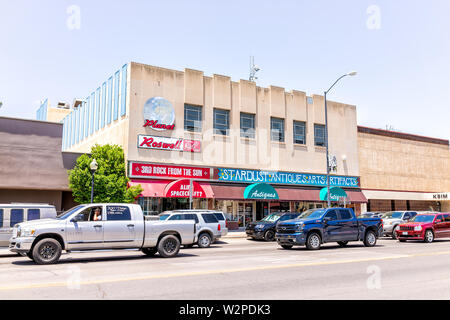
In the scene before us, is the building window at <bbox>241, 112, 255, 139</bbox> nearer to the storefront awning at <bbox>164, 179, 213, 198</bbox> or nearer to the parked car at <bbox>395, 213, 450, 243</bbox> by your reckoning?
the storefront awning at <bbox>164, 179, 213, 198</bbox>

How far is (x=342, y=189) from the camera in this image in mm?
36469

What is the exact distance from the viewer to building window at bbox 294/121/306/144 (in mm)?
37237

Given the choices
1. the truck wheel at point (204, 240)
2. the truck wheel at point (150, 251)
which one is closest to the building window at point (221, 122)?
the truck wheel at point (204, 240)

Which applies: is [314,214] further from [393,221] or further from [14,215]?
[14,215]

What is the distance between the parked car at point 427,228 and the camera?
21.8m

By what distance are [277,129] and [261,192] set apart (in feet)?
23.2

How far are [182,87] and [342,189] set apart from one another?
1682 cm

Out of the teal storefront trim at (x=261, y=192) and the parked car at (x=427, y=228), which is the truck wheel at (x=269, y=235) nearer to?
the parked car at (x=427, y=228)

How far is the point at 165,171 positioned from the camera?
29453 mm

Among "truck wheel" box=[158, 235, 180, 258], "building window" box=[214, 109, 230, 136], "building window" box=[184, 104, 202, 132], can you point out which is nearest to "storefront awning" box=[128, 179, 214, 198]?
"building window" box=[184, 104, 202, 132]

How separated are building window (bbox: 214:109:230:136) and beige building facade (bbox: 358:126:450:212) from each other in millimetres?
15594

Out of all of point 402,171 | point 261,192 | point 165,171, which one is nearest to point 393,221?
point 261,192

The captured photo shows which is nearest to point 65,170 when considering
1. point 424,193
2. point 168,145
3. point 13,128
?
point 13,128
